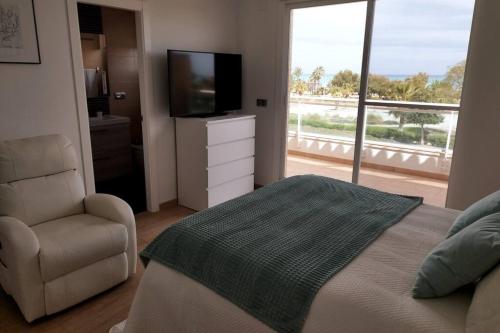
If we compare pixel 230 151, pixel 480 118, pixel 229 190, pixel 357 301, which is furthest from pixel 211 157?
pixel 357 301

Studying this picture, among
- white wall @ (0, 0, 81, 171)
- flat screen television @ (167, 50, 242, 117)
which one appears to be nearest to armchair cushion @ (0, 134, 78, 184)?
white wall @ (0, 0, 81, 171)

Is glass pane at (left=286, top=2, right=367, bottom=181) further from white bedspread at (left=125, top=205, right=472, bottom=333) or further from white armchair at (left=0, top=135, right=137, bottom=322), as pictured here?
white armchair at (left=0, top=135, right=137, bottom=322)

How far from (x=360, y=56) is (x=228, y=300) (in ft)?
9.73

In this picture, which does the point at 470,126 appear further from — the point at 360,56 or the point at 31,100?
the point at 31,100

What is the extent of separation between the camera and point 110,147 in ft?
14.9

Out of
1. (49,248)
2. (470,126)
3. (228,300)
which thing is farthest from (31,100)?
(470,126)

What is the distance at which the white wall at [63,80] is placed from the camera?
2.66 m

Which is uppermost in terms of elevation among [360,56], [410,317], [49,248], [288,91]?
[360,56]

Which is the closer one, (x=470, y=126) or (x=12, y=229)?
(x=12, y=229)

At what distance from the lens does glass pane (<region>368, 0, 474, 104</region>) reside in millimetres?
3121

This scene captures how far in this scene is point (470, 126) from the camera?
10.1 ft

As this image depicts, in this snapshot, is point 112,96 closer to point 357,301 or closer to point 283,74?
point 283,74

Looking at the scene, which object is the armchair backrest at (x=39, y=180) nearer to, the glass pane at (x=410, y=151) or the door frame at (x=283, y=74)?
the door frame at (x=283, y=74)

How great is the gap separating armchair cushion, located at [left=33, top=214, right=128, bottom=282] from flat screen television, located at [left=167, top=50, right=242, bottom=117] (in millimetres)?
1571
